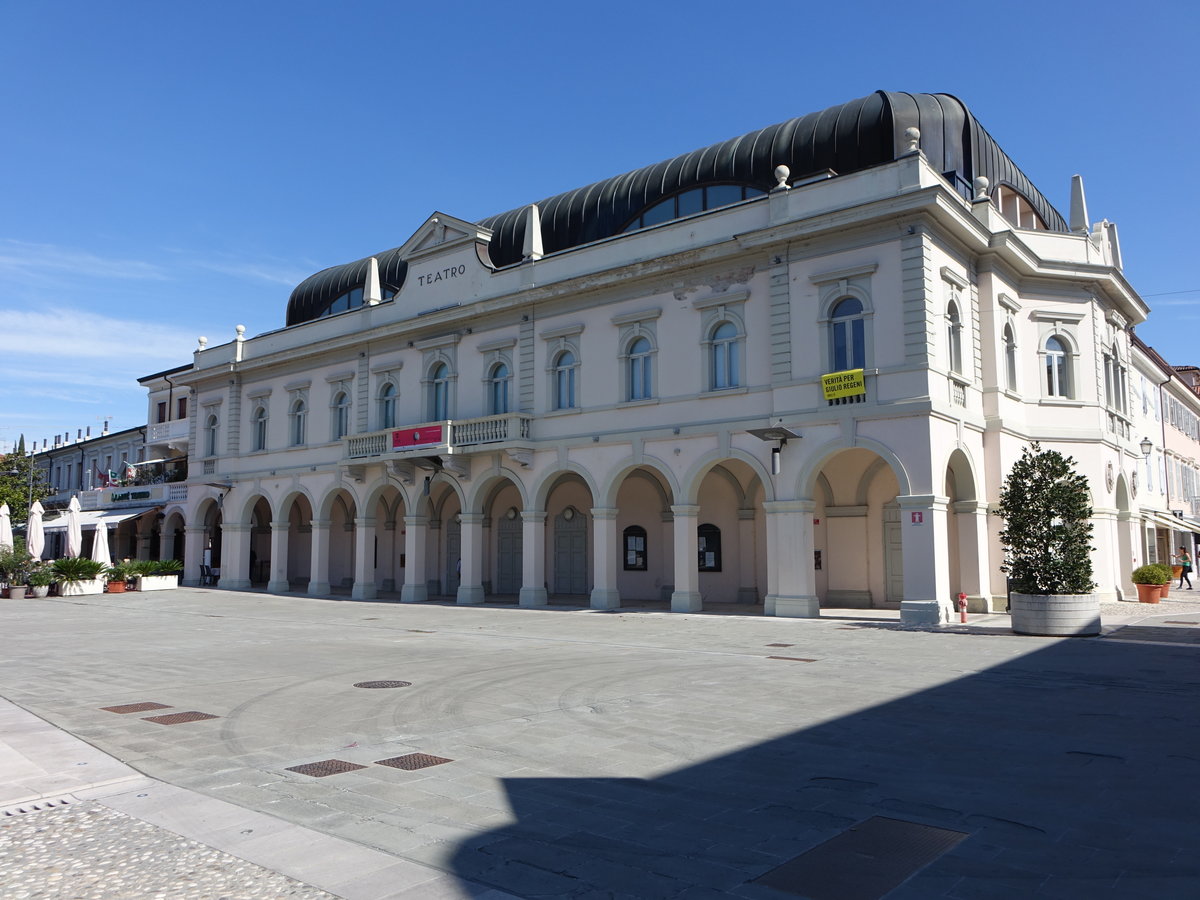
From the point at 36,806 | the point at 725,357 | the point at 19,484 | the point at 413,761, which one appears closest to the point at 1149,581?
the point at 725,357

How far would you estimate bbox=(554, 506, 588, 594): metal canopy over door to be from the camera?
3141 cm

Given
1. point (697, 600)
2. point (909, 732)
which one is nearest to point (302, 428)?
point (697, 600)

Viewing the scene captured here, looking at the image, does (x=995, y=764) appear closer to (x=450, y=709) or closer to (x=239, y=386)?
(x=450, y=709)

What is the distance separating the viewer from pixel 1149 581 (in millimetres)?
25797

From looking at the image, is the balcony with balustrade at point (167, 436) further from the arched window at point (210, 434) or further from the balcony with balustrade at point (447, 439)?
the balcony with balustrade at point (447, 439)

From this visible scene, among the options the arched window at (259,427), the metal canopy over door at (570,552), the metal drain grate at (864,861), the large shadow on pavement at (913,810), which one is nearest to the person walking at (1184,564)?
the metal canopy over door at (570,552)

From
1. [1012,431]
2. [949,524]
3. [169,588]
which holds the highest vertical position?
[1012,431]

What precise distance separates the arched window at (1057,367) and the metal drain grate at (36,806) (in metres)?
26.2

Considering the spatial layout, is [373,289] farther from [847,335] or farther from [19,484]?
[19,484]

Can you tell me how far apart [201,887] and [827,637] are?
574 inches

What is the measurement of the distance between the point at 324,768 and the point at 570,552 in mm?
24666

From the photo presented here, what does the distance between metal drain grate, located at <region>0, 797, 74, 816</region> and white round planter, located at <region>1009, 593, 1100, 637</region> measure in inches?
640

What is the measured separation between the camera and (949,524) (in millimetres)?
24500

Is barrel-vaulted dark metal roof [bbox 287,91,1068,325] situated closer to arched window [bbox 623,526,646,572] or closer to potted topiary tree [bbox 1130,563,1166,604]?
arched window [bbox 623,526,646,572]
